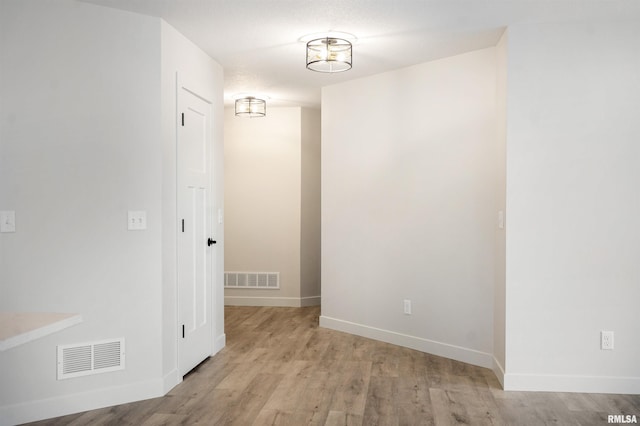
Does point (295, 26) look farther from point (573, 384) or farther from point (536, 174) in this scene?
point (573, 384)

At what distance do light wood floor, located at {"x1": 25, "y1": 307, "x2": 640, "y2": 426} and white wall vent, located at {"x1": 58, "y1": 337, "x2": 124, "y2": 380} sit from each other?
24 centimetres

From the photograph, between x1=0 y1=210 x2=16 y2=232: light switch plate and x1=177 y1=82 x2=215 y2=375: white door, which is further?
x1=177 y1=82 x2=215 y2=375: white door

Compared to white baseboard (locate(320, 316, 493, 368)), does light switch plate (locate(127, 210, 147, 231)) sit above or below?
above

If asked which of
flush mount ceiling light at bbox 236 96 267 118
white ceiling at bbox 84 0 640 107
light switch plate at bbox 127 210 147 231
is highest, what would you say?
white ceiling at bbox 84 0 640 107

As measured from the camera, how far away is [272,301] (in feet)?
22.8

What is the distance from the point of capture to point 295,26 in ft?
12.6

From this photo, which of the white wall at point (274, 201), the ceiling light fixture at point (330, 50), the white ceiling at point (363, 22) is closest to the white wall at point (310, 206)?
the white wall at point (274, 201)

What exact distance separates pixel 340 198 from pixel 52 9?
3.09m

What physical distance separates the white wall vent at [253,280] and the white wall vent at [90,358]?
3.48m

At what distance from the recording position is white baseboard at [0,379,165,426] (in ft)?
10.3

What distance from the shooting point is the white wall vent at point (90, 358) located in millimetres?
3328

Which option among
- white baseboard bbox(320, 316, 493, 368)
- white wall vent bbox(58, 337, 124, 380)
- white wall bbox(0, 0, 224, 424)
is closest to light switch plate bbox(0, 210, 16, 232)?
white wall bbox(0, 0, 224, 424)

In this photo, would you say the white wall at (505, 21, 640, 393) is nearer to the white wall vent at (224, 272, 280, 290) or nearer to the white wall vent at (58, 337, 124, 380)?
the white wall vent at (58, 337, 124, 380)

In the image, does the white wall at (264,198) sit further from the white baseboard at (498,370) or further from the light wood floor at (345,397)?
the white baseboard at (498,370)
